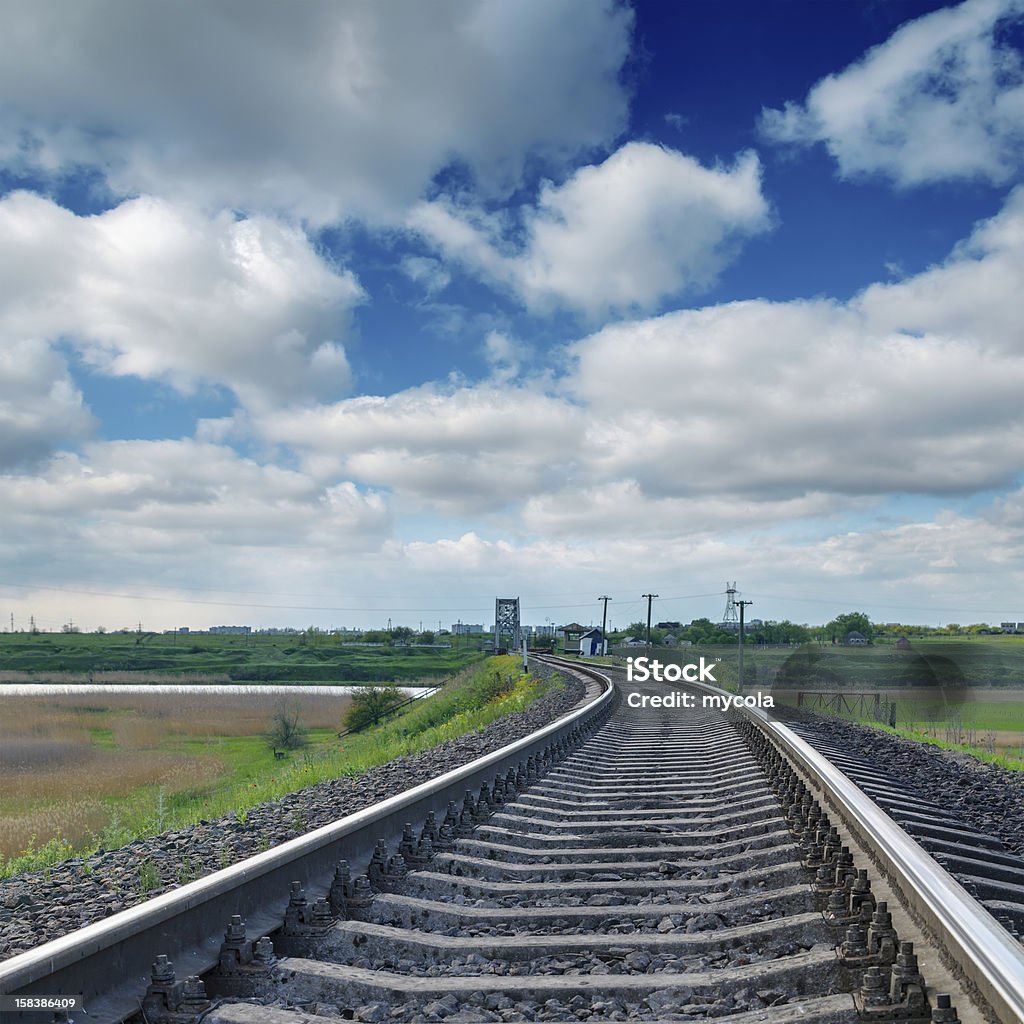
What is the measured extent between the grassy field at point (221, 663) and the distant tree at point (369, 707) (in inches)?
1321

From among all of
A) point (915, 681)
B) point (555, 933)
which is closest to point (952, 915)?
point (555, 933)

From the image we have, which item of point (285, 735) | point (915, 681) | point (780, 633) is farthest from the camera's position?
point (780, 633)

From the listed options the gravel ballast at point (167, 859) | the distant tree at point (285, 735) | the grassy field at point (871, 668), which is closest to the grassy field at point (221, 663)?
the grassy field at point (871, 668)

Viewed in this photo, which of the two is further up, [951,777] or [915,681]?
→ [951,777]

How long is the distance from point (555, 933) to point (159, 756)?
29207 mm

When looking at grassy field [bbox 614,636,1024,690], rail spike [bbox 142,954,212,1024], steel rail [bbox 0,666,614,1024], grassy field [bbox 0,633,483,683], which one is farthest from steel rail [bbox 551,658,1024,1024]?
grassy field [bbox 0,633,483,683]

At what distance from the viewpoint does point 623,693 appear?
24.2 metres

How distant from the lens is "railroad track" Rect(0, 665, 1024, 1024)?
2.87 meters

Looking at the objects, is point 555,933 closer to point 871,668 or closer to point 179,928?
point 179,928

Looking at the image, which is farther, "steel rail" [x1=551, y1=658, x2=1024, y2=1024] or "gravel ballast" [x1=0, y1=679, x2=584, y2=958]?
"gravel ballast" [x1=0, y1=679, x2=584, y2=958]

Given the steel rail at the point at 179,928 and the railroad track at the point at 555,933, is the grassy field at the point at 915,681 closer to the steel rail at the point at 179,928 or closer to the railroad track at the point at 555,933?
the railroad track at the point at 555,933

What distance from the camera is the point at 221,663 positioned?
10106 cm

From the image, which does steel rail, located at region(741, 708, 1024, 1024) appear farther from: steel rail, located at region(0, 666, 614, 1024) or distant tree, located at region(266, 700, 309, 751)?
distant tree, located at region(266, 700, 309, 751)

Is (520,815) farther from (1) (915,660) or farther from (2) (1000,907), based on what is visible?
(1) (915,660)
